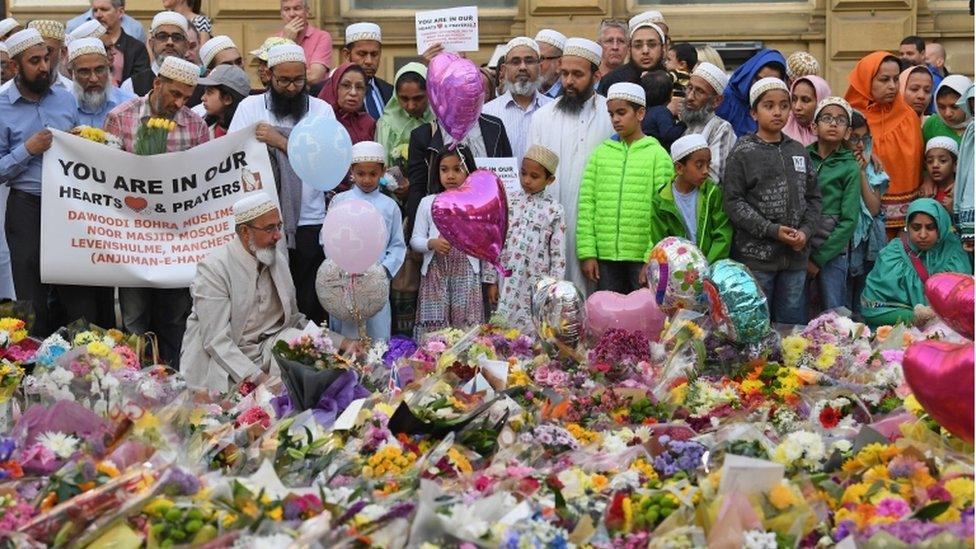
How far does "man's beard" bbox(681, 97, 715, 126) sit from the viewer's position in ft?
33.2

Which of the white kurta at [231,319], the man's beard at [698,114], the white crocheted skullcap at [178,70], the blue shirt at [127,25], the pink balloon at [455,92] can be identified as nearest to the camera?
the white kurta at [231,319]

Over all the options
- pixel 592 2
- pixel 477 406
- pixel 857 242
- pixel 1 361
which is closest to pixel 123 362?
pixel 1 361

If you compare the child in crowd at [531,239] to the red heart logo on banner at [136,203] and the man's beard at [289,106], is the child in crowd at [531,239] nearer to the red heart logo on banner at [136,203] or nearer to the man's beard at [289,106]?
the man's beard at [289,106]

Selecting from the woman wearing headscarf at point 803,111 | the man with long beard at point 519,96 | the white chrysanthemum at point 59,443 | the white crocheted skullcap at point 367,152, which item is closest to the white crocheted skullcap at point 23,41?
the white crocheted skullcap at point 367,152

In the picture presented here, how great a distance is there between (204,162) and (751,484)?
5394 mm

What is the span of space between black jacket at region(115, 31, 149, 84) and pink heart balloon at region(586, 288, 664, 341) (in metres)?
4.83

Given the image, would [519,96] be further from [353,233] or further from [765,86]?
[353,233]

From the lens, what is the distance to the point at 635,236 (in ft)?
32.0

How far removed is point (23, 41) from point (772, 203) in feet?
12.9

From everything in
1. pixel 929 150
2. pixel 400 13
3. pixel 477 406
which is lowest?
pixel 477 406

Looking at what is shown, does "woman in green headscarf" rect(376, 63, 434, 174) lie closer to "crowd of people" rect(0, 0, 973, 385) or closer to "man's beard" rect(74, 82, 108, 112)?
"crowd of people" rect(0, 0, 973, 385)

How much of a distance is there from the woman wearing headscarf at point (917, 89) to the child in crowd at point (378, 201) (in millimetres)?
3380

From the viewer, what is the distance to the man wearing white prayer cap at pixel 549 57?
11.5 meters

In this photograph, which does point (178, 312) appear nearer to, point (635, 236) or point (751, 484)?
point (635, 236)
